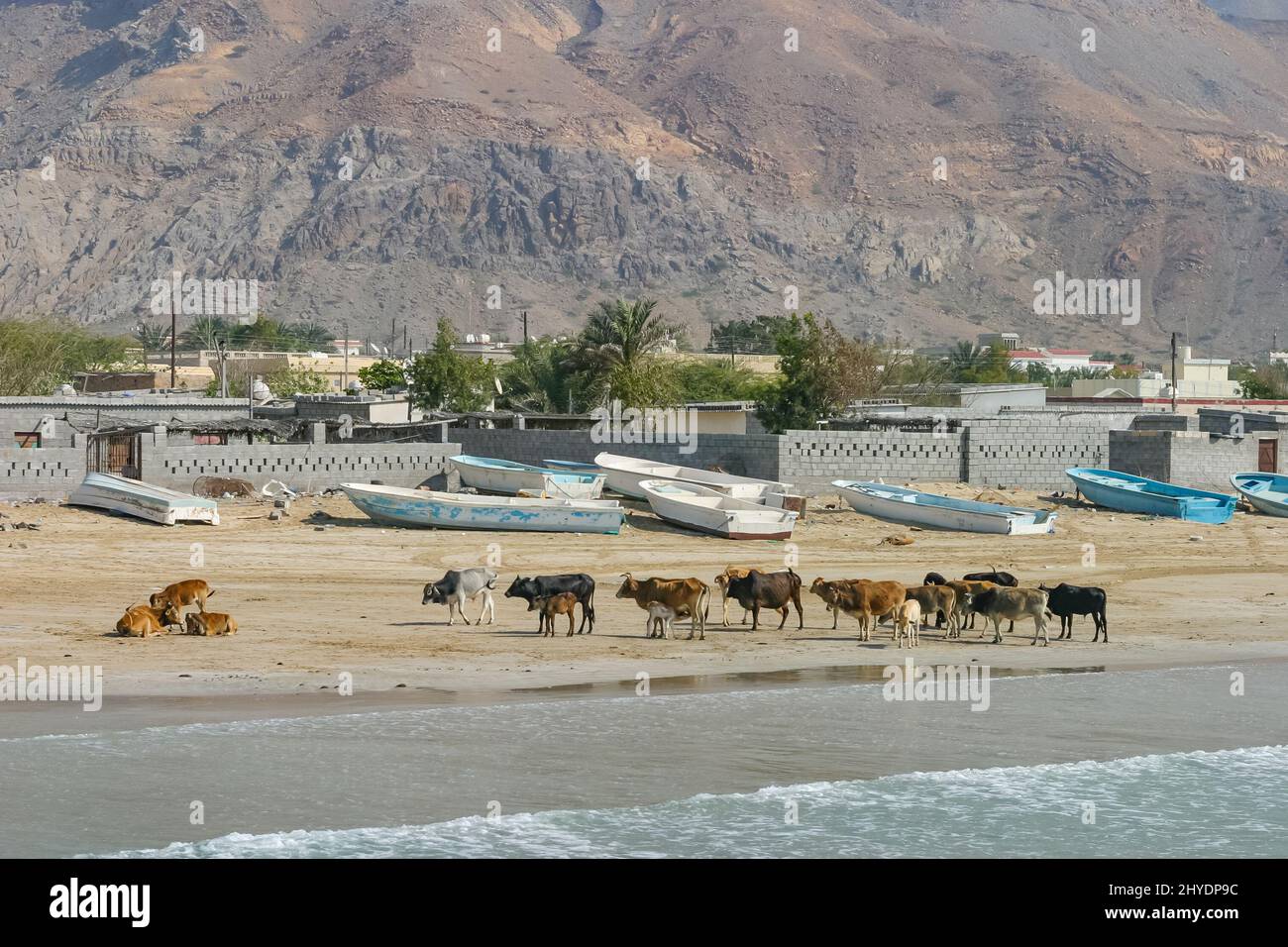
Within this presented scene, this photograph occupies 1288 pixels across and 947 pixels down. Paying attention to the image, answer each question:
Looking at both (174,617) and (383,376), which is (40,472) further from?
(383,376)

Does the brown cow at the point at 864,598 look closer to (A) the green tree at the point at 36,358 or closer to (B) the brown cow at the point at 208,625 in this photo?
(B) the brown cow at the point at 208,625

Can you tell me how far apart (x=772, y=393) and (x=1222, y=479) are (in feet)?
50.9

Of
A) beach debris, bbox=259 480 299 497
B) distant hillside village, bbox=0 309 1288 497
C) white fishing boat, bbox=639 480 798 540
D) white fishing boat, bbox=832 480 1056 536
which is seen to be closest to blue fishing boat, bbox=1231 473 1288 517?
distant hillside village, bbox=0 309 1288 497

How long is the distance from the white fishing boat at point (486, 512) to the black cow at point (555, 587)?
40.1 feet

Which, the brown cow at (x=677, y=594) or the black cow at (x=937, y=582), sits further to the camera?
the black cow at (x=937, y=582)

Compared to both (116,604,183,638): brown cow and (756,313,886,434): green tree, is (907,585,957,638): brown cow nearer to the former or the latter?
(116,604,183,638): brown cow

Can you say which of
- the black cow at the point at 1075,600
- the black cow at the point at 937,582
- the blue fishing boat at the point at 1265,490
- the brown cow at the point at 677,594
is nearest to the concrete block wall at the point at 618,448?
the blue fishing boat at the point at 1265,490

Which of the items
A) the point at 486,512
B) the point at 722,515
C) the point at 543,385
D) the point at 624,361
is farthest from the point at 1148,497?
the point at 543,385

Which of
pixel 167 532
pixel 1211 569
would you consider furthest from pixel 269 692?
pixel 1211 569

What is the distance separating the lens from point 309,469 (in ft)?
126

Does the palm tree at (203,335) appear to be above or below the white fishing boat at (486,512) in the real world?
above

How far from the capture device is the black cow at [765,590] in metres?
20.6

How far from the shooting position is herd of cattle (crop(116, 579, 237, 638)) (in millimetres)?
19609

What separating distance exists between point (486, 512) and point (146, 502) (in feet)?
22.1
